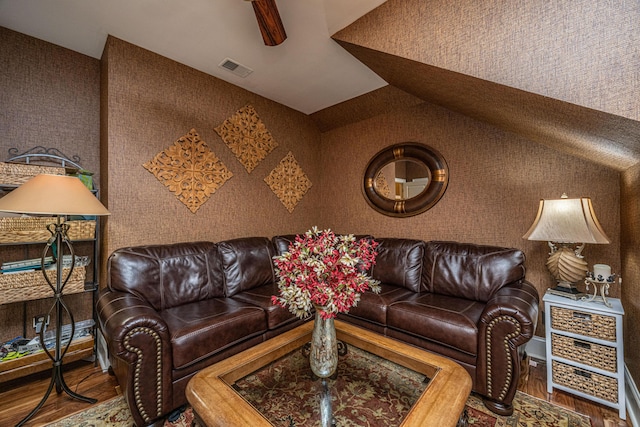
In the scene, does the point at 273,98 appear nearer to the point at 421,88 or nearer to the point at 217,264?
the point at 421,88

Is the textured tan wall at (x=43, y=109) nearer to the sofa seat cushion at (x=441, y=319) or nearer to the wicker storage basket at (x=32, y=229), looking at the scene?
the wicker storage basket at (x=32, y=229)

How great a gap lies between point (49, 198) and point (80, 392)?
141 cm

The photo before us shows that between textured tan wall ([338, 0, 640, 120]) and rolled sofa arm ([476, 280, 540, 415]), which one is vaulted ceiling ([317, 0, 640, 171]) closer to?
textured tan wall ([338, 0, 640, 120])

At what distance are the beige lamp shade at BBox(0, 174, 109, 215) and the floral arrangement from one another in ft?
4.35

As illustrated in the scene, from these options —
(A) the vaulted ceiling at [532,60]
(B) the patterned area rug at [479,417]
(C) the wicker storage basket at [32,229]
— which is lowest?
(B) the patterned area rug at [479,417]

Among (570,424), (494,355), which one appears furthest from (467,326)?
(570,424)

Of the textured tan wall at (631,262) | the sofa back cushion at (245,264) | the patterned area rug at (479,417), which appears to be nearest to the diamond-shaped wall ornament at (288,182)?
the sofa back cushion at (245,264)

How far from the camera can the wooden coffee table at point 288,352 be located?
3.27 feet

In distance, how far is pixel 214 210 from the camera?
282 centimetres

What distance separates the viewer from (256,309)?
6.81 feet

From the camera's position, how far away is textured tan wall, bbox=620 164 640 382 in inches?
64.1

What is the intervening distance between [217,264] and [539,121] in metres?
2.75

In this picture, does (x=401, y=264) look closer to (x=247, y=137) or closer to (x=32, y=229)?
(x=247, y=137)

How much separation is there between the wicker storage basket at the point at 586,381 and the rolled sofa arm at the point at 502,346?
0.49 m
